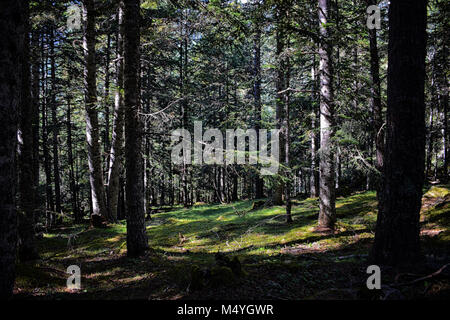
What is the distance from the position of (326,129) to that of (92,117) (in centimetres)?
1066

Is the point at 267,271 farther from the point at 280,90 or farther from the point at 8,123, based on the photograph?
the point at 280,90

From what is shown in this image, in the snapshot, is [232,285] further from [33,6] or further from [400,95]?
[33,6]

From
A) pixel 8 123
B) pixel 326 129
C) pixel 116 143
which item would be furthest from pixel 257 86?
pixel 8 123

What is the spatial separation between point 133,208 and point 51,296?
268cm

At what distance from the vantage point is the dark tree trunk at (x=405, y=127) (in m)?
4.00

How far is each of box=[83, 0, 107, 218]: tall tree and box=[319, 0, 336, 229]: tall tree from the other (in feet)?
32.4

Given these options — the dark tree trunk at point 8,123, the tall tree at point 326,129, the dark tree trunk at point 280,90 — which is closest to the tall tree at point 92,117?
the dark tree trunk at point 280,90

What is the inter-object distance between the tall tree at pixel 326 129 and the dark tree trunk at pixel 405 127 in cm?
409

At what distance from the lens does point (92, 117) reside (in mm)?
12023

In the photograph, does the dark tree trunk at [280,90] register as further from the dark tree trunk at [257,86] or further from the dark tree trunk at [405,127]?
the dark tree trunk at [405,127]

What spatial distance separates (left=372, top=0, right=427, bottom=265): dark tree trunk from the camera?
400cm

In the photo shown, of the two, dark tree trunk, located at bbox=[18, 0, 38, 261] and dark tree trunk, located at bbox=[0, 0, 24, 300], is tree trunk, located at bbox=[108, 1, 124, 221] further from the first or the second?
dark tree trunk, located at bbox=[0, 0, 24, 300]
